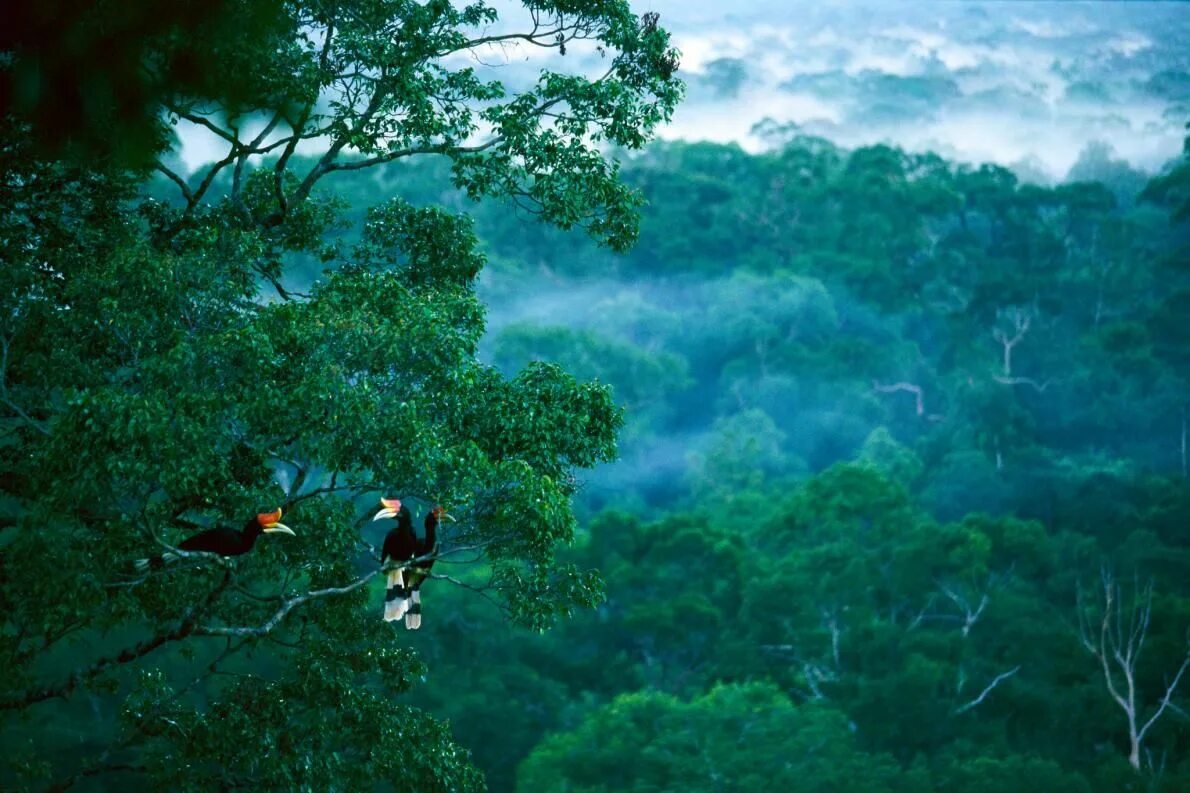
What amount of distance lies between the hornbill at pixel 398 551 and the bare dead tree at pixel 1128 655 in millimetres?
15740

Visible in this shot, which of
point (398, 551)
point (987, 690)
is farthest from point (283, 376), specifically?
point (987, 690)

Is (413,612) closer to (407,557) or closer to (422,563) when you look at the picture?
(422,563)

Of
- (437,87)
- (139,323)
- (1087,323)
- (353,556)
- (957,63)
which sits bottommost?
(353,556)

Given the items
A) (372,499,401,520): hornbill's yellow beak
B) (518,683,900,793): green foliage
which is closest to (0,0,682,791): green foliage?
(372,499,401,520): hornbill's yellow beak

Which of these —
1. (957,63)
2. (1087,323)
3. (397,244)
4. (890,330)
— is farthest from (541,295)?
(957,63)

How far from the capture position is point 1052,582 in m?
27.5

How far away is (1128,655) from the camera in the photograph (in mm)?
22781

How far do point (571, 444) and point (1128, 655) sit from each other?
17171 millimetres

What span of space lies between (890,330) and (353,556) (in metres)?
37.3

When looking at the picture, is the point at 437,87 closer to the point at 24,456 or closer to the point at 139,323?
the point at 139,323

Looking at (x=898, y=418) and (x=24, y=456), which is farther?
(x=898, y=418)

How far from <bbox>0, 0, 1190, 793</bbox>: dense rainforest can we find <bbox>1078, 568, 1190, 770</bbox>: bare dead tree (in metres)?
0.15

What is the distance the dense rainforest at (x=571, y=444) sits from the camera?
7316 millimetres

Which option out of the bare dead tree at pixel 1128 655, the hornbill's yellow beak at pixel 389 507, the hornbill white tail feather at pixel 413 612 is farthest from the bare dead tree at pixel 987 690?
the hornbill's yellow beak at pixel 389 507
